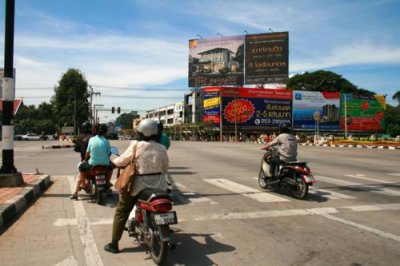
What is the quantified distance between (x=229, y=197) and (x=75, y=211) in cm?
320

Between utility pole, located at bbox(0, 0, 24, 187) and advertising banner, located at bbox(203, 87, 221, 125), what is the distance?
62866 mm

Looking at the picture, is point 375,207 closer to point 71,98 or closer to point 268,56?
point 268,56

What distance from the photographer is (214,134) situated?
73.9 meters

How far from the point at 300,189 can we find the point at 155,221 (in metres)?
4.92

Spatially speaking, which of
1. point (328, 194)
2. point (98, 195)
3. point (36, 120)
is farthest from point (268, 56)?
point (36, 120)

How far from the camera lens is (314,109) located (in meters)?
78.0

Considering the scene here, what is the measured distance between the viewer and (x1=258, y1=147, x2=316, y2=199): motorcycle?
8.79 meters

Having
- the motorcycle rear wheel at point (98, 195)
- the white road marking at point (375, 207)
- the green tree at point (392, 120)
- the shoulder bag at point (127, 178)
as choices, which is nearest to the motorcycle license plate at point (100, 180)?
the motorcycle rear wheel at point (98, 195)

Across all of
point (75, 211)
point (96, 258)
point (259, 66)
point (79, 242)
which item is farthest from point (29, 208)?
point (259, 66)

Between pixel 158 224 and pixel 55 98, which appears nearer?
pixel 158 224

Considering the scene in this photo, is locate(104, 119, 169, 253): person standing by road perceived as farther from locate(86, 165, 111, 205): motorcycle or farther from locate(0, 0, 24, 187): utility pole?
locate(0, 0, 24, 187): utility pole

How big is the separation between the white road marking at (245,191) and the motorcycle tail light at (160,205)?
4238mm

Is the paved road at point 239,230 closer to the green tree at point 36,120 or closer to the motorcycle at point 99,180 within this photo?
the motorcycle at point 99,180

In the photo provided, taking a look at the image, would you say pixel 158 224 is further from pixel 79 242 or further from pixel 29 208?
pixel 29 208
